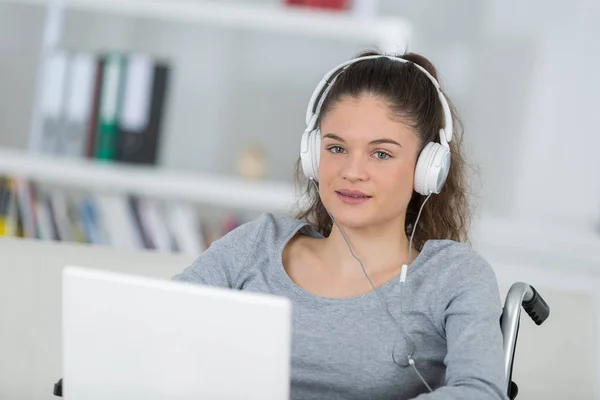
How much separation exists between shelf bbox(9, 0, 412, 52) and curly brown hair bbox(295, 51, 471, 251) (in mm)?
1204

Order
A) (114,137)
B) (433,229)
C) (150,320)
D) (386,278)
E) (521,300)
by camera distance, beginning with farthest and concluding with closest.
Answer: (114,137) → (433,229) → (386,278) → (521,300) → (150,320)

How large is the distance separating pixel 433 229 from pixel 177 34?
1.76 meters

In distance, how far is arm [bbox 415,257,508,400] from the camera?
4.52 ft

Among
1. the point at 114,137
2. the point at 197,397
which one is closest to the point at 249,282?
the point at 197,397

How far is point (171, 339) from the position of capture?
1.18 m

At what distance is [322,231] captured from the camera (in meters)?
1.85

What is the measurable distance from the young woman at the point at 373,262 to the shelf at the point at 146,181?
125 cm

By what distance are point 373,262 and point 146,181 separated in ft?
4.86

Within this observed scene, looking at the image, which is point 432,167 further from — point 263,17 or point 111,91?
point 111,91

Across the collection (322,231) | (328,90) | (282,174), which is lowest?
(282,174)

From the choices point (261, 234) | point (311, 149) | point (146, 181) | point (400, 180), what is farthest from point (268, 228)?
point (146, 181)

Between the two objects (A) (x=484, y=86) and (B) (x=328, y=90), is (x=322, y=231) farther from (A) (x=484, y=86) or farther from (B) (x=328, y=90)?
(A) (x=484, y=86)

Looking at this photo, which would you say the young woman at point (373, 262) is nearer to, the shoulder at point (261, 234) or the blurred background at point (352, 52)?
the shoulder at point (261, 234)

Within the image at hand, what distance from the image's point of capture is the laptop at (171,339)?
115cm
